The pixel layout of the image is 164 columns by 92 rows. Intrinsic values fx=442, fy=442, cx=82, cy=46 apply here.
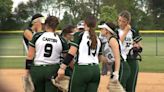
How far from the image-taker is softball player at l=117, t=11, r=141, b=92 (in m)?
6.97

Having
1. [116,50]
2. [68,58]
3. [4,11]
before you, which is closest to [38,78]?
[68,58]

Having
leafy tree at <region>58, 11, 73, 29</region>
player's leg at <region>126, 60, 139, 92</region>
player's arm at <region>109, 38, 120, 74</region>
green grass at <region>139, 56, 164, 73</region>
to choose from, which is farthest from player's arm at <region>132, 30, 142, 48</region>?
leafy tree at <region>58, 11, 73, 29</region>

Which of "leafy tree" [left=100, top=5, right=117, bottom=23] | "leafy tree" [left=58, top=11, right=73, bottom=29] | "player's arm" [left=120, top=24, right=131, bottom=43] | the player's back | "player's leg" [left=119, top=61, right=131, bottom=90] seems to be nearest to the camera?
the player's back

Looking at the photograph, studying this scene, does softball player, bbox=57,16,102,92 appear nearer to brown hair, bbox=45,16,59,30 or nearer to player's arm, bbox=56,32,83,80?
player's arm, bbox=56,32,83,80

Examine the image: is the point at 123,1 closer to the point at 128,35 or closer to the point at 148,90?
the point at 148,90

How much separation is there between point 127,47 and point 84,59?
Result: 207 cm

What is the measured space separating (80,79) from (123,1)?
3322cm

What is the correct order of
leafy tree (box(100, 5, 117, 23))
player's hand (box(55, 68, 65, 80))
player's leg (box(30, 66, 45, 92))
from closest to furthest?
player's hand (box(55, 68, 65, 80))
player's leg (box(30, 66, 45, 92))
leafy tree (box(100, 5, 117, 23))

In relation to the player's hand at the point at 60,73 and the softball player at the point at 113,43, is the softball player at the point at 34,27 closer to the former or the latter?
the softball player at the point at 113,43

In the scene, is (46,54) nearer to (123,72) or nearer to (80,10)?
(123,72)

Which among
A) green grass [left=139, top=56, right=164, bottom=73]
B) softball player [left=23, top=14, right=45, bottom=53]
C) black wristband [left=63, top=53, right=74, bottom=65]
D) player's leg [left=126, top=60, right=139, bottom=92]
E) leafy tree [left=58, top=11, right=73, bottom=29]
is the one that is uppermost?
leafy tree [left=58, top=11, right=73, bottom=29]

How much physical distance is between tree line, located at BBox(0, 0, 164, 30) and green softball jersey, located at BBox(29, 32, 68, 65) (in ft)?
1.08

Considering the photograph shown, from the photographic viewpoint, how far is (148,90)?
10867 mm

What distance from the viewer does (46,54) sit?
5.57 metres
